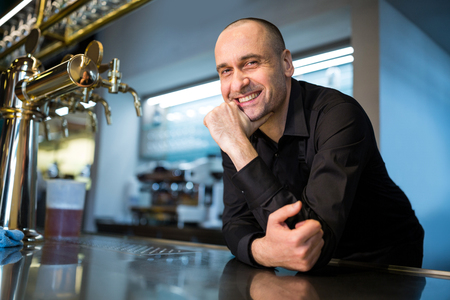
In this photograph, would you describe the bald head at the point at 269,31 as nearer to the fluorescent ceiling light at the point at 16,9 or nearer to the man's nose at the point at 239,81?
the man's nose at the point at 239,81

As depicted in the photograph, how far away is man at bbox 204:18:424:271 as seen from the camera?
74cm

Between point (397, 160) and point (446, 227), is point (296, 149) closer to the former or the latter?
point (397, 160)

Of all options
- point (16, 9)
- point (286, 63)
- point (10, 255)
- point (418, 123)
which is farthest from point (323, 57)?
point (10, 255)

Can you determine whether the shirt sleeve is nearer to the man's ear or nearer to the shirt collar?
the shirt collar

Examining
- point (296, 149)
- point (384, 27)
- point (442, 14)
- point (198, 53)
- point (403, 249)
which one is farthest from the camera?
point (198, 53)

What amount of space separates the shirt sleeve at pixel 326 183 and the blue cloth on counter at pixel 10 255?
435mm

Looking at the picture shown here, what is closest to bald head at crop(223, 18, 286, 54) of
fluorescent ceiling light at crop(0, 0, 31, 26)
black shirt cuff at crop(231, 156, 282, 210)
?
black shirt cuff at crop(231, 156, 282, 210)

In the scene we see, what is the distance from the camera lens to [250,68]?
1.03m

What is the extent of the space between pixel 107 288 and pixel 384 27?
2.14 meters

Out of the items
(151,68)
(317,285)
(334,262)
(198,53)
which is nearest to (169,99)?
(151,68)

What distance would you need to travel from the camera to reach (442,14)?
2.38m

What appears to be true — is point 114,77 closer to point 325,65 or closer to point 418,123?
point 418,123

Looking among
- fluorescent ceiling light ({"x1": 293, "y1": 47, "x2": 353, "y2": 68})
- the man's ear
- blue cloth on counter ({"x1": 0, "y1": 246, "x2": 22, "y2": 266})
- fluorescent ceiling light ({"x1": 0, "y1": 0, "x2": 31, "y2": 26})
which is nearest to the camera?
blue cloth on counter ({"x1": 0, "y1": 246, "x2": 22, "y2": 266})

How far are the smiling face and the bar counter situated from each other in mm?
412
